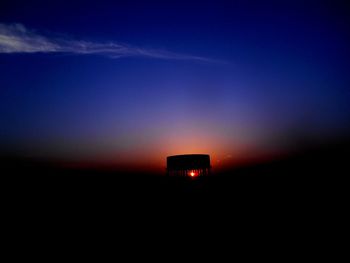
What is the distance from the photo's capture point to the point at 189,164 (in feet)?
85.3

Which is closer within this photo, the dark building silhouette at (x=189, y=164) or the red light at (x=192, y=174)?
the dark building silhouette at (x=189, y=164)

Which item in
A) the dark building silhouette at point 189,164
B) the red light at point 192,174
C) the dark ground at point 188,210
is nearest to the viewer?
the dark ground at point 188,210

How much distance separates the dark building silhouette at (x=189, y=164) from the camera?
2600cm

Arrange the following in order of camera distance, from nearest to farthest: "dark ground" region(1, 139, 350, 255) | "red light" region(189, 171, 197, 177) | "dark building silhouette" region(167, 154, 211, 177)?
"dark ground" region(1, 139, 350, 255) < "dark building silhouette" region(167, 154, 211, 177) < "red light" region(189, 171, 197, 177)

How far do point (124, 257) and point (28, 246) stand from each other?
614cm

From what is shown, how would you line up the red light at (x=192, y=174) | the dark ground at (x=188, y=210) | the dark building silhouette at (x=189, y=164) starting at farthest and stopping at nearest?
the red light at (x=192, y=174)
the dark building silhouette at (x=189, y=164)
the dark ground at (x=188, y=210)

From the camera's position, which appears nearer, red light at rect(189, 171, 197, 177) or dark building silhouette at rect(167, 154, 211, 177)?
dark building silhouette at rect(167, 154, 211, 177)

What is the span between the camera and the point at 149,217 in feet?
55.9

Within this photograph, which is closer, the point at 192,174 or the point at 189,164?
the point at 189,164

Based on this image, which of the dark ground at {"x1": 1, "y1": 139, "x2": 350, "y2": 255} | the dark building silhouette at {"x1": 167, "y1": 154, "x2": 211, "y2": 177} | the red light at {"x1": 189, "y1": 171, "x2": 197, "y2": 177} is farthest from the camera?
the red light at {"x1": 189, "y1": 171, "x2": 197, "y2": 177}

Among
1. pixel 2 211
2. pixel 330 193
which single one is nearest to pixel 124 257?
pixel 2 211

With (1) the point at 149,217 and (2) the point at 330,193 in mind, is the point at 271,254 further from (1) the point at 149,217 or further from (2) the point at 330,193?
(2) the point at 330,193

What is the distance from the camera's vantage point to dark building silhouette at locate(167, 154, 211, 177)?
26000 mm

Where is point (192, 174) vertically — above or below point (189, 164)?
below
